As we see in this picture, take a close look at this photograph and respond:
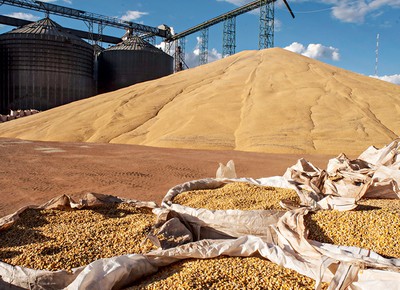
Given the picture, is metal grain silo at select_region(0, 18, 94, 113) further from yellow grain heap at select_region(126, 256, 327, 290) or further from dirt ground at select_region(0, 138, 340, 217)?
yellow grain heap at select_region(126, 256, 327, 290)

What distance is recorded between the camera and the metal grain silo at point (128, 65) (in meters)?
21.5

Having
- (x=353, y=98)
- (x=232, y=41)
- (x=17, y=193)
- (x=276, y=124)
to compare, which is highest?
(x=232, y=41)

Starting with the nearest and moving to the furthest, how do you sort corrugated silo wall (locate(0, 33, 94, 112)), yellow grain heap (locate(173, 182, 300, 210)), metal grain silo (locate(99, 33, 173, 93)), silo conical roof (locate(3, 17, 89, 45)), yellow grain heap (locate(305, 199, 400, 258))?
yellow grain heap (locate(305, 199, 400, 258)), yellow grain heap (locate(173, 182, 300, 210)), corrugated silo wall (locate(0, 33, 94, 112)), silo conical roof (locate(3, 17, 89, 45)), metal grain silo (locate(99, 33, 173, 93))

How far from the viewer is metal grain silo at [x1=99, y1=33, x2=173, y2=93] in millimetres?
21547

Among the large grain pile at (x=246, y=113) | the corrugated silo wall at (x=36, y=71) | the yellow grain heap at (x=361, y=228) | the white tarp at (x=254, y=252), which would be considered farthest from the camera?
the corrugated silo wall at (x=36, y=71)

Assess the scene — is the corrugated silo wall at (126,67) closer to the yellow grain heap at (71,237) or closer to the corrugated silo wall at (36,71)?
the corrugated silo wall at (36,71)

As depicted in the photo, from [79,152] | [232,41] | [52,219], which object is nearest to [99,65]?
[232,41]

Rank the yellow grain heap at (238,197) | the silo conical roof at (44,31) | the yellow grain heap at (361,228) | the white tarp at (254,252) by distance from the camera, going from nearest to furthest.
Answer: the white tarp at (254,252)
the yellow grain heap at (361,228)
the yellow grain heap at (238,197)
the silo conical roof at (44,31)

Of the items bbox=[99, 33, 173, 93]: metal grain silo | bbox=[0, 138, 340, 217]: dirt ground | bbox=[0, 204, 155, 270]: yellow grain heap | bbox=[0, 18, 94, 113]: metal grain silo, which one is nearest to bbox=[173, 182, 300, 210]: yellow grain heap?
bbox=[0, 204, 155, 270]: yellow grain heap

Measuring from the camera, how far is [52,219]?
9.33 feet

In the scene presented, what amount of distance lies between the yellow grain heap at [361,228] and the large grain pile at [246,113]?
18.3ft

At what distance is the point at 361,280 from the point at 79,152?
20.2ft

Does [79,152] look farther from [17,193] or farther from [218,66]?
[218,66]

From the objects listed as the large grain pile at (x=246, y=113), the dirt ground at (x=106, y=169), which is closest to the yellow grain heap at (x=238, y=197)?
the dirt ground at (x=106, y=169)
